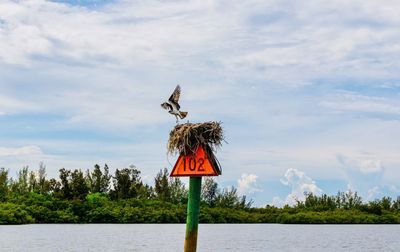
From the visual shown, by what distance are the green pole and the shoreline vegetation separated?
229 ft

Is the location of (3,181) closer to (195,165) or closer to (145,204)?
(145,204)

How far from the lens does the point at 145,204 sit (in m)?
85.4

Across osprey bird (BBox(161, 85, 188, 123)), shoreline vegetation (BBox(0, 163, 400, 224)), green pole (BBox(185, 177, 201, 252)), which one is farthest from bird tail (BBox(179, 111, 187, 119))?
shoreline vegetation (BBox(0, 163, 400, 224))

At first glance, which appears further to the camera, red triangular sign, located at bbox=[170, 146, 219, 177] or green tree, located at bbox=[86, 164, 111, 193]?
green tree, located at bbox=[86, 164, 111, 193]

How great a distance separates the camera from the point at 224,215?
90.2 metres

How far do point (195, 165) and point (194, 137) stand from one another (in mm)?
412

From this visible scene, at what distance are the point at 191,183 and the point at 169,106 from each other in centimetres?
143

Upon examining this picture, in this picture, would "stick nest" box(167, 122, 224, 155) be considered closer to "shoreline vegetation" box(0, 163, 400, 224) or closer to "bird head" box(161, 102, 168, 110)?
"bird head" box(161, 102, 168, 110)

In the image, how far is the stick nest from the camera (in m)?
10.1

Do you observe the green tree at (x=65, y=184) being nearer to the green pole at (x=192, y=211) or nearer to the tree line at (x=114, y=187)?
the tree line at (x=114, y=187)

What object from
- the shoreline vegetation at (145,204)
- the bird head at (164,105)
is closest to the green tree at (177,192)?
the shoreline vegetation at (145,204)

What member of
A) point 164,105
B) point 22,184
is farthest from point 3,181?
point 164,105
